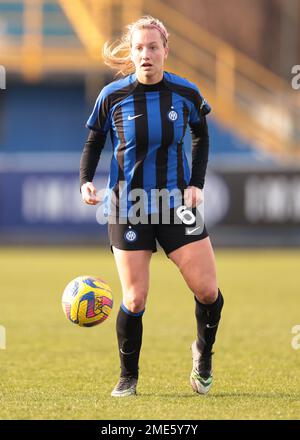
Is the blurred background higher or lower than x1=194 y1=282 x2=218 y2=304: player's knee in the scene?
higher

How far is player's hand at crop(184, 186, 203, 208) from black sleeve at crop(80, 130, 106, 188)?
56cm

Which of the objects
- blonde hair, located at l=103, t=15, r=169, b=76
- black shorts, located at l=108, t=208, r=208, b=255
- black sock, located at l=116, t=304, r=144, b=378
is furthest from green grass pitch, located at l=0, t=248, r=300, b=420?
blonde hair, located at l=103, t=15, r=169, b=76

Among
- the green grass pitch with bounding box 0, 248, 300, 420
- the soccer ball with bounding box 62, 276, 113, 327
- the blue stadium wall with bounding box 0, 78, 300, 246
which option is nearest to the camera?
the green grass pitch with bounding box 0, 248, 300, 420

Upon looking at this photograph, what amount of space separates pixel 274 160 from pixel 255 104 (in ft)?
6.84

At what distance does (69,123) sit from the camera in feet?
82.9

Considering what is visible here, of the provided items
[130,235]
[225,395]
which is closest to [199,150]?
[130,235]

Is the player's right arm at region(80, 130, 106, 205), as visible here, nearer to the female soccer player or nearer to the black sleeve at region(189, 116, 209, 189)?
the female soccer player

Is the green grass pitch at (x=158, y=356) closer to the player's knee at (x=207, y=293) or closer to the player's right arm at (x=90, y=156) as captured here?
the player's knee at (x=207, y=293)

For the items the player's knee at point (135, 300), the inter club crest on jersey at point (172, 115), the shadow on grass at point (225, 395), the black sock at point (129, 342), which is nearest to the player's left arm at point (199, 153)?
the inter club crest on jersey at point (172, 115)

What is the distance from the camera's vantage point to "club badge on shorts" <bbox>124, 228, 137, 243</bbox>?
18.6 ft

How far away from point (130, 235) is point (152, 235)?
0.42ft

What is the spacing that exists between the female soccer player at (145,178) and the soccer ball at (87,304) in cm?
17

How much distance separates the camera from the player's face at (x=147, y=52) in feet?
18.2

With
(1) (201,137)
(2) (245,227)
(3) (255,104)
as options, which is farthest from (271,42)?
(1) (201,137)
